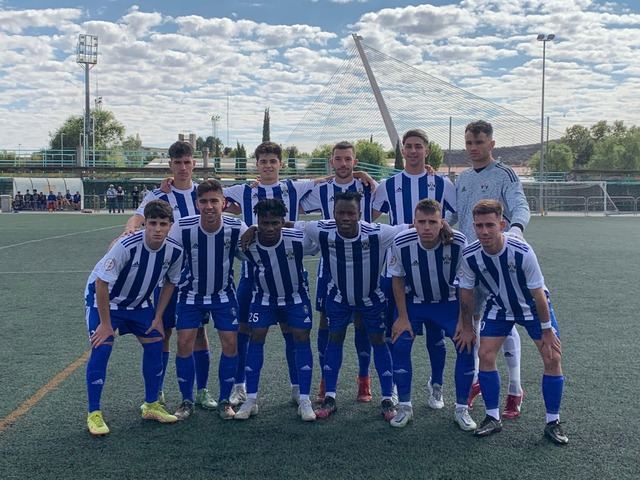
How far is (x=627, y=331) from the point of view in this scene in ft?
19.9

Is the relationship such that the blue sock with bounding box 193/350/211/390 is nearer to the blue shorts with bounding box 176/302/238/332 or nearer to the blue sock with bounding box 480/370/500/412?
the blue shorts with bounding box 176/302/238/332

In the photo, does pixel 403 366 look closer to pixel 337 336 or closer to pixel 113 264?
pixel 337 336

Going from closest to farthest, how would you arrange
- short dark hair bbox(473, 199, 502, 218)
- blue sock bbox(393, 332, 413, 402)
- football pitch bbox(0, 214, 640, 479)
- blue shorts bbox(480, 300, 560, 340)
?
football pitch bbox(0, 214, 640, 479) < short dark hair bbox(473, 199, 502, 218) < blue shorts bbox(480, 300, 560, 340) < blue sock bbox(393, 332, 413, 402)

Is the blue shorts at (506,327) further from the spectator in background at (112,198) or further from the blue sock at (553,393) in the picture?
the spectator in background at (112,198)

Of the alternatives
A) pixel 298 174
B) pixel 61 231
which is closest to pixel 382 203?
pixel 61 231

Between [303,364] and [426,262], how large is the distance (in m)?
1.06

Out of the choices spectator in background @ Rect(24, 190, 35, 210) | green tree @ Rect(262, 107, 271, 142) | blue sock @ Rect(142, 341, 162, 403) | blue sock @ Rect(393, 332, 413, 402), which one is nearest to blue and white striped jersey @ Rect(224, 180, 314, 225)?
blue sock @ Rect(142, 341, 162, 403)

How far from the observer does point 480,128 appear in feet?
13.8

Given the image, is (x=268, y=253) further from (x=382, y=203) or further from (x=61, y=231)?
(x=61, y=231)

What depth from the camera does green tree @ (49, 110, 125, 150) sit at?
80.7 metres

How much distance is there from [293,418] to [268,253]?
3.53ft

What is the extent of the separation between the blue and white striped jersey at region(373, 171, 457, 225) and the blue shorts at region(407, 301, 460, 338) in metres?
0.80

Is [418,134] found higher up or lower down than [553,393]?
higher up

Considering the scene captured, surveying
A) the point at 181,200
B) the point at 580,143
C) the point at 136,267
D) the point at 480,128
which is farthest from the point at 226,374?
the point at 580,143
